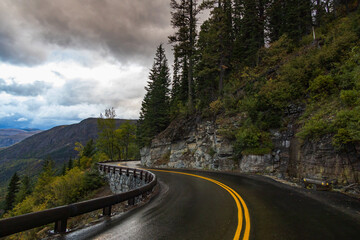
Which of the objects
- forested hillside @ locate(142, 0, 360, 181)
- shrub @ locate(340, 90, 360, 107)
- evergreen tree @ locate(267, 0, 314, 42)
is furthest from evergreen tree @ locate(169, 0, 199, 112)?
shrub @ locate(340, 90, 360, 107)

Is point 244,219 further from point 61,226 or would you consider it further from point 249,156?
point 249,156

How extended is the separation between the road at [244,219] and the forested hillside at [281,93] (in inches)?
132

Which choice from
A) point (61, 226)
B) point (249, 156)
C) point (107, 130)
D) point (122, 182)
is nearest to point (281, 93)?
point (249, 156)

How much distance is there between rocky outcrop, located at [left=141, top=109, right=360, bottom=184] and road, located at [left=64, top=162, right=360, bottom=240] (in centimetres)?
209

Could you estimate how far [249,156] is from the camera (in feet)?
49.5

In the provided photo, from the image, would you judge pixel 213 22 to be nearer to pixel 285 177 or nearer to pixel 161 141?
pixel 161 141

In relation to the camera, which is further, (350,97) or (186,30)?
(186,30)

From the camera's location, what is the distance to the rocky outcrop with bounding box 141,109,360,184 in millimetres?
8812

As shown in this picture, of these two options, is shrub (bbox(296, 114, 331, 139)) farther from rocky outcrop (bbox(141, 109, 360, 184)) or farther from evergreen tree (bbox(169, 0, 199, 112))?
evergreen tree (bbox(169, 0, 199, 112))

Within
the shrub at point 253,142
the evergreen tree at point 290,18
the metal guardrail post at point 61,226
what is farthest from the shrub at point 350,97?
the evergreen tree at point 290,18

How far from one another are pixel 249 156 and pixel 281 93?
6.15 m

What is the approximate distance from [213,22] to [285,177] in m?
23.0

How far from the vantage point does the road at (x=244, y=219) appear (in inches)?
174

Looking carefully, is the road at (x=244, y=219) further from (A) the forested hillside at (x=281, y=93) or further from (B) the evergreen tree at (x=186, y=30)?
(B) the evergreen tree at (x=186, y=30)
